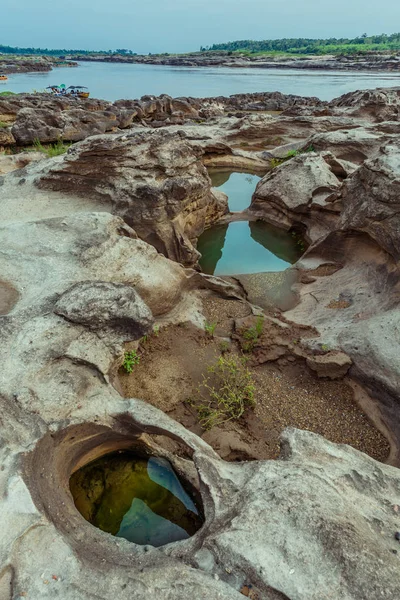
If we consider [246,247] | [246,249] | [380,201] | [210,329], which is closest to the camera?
[210,329]

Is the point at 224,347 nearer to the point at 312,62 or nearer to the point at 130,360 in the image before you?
the point at 130,360

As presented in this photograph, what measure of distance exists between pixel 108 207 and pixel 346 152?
9.83 m

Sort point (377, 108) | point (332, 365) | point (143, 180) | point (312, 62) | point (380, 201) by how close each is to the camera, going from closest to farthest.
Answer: point (332, 365)
point (380, 201)
point (143, 180)
point (377, 108)
point (312, 62)

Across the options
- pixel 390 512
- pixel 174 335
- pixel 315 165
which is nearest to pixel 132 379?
pixel 174 335

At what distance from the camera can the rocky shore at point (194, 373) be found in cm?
273

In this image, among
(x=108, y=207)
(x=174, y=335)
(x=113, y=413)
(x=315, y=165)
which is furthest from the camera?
(x=315, y=165)

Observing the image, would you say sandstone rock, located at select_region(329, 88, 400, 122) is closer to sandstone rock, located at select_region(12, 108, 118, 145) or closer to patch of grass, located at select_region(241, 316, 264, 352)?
sandstone rock, located at select_region(12, 108, 118, 145)

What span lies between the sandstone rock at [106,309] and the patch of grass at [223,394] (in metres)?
1.30

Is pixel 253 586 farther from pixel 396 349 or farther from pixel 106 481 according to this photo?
pixel 396 349

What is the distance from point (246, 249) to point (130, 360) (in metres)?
5.82

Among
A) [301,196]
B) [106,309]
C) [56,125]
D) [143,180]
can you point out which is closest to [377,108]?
[301,196]

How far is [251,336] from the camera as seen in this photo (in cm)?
646

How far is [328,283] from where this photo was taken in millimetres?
8086

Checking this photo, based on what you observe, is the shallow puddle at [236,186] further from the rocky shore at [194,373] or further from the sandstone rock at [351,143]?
→ the sandstone rock at [351,143]
